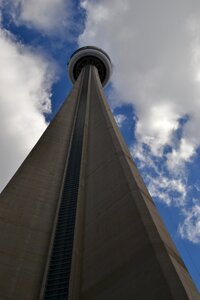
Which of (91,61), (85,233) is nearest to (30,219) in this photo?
(85,233)

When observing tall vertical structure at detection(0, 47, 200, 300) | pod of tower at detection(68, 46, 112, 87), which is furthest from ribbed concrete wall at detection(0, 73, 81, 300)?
pod of tower at detection(68, 46, 112, 87)

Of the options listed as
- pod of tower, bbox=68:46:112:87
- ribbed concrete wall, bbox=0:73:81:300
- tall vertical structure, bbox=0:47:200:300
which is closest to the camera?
tall vertical structure, bbox=0:47:200:300

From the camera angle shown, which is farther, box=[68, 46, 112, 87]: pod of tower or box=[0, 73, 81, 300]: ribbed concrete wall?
box=[68, 46, 112, 87]: pod of tower

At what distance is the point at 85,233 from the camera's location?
13.7 m

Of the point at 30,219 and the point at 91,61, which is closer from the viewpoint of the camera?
the point at 30,219

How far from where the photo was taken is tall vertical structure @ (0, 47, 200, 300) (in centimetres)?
921

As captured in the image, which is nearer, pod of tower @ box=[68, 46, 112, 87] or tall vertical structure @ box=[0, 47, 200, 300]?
tall vertical structure @ box=[0, 47, 200, 300]

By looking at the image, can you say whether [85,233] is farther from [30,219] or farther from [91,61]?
[91,61]

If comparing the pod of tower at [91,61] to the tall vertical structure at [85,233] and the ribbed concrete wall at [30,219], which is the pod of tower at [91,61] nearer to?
the ribbed concrete wall at [30,219]

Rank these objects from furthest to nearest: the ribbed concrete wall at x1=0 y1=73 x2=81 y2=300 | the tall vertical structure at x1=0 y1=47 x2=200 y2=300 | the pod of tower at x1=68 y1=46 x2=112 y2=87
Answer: the pod of tower at x1=68 y1=46 x2=112 y2=87 → the ribbed concrete wall at x1=0 y1=73 x2=81 y2=300 → the tall vertical structure at x1=0 y1=47 x2=200 y2=300

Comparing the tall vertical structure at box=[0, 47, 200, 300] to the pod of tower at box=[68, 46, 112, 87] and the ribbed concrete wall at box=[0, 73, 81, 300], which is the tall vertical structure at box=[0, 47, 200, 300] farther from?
the pod of tower at box=[68, 46, 112, 87]

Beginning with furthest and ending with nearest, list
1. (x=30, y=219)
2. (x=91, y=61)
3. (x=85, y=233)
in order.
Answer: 1. (x=91, y=61)
2. (x=30, y=219)
3. (x=85, y=233)

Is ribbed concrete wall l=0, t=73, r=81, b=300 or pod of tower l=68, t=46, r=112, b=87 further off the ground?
pod of tower l=68, t=46, r=112, b=87

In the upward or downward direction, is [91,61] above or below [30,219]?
above
